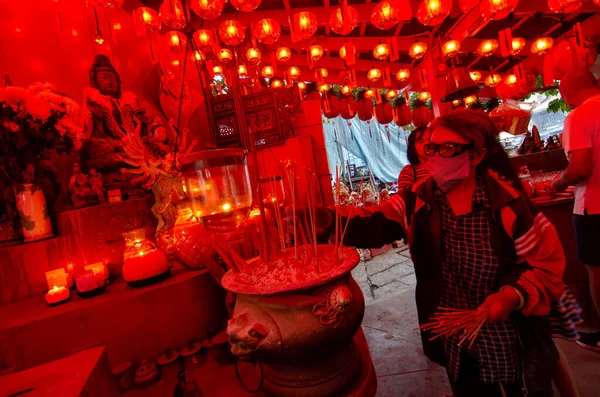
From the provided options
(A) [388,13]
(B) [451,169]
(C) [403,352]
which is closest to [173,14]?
(A) [388,13]

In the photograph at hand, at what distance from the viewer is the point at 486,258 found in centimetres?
117

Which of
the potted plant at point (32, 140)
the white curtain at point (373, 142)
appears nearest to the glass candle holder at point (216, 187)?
the potted plant at point (32, 140)

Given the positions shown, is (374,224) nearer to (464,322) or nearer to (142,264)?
(464,322)

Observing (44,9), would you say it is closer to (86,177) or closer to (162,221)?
(86,177)

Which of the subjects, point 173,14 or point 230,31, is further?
point 230,31

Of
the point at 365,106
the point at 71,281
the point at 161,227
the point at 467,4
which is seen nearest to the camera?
the point at 71,281

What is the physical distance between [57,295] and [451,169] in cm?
193

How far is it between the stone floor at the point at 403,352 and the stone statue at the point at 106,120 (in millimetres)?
2447

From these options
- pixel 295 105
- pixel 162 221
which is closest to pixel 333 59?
pixel 295 105

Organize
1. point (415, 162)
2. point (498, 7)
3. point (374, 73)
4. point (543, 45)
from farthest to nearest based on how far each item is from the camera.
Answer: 1. point (374, 73)
2. point (543, 45)
3. point (498, 7)
4. point (415, 162)

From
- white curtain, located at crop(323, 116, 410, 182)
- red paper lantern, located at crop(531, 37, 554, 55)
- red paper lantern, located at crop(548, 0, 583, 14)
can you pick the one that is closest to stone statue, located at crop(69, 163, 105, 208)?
red paper lantern, located at crop(548, 0, 583, 14)

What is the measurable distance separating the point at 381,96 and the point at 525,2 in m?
2.84

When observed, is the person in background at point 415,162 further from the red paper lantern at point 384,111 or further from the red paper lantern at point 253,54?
the red paper lantern at point 384,111

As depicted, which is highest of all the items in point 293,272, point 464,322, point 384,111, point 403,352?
point 384,111
